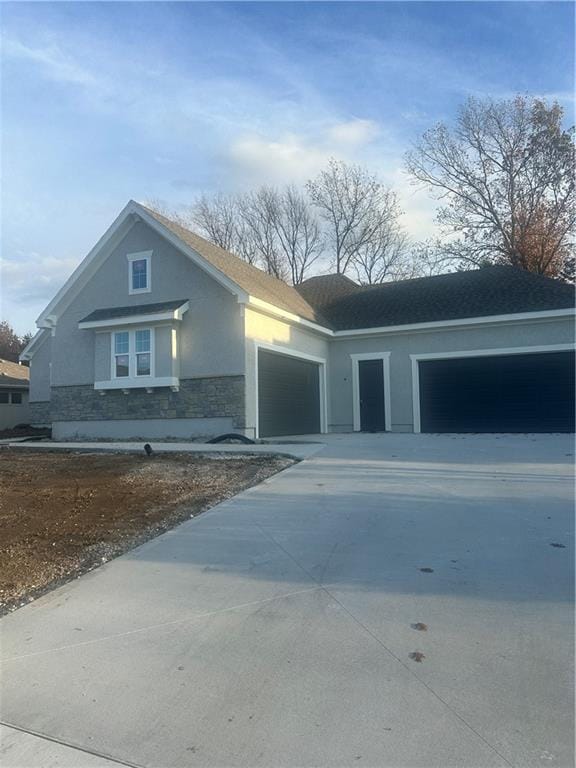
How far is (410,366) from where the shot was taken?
18250 millimetres

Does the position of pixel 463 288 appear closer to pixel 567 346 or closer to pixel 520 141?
pixel 567 346

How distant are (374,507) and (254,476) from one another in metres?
2.73

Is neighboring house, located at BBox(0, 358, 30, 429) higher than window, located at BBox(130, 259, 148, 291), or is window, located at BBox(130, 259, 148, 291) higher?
window, located at BBox(130, 259, 148, 291)

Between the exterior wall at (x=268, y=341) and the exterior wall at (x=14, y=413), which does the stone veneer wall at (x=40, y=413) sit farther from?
the exterior wall at (x=268, y=341)

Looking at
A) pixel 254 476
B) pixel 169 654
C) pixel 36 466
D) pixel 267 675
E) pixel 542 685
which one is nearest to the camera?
pixel 542 685

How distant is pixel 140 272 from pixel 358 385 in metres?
7.93

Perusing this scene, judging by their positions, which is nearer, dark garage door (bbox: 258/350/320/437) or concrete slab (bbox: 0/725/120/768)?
concrete slab (bbox: 0/725/120/768)

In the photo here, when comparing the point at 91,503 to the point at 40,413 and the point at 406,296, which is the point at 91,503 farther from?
the point at 40,413

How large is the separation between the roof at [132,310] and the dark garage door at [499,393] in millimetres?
7979

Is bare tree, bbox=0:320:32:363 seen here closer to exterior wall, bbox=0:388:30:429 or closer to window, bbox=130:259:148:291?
exterior wall, bbox=0:388:30:429

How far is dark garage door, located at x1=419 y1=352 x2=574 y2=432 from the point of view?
16.2 m

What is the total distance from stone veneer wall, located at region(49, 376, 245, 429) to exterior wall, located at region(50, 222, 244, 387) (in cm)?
28

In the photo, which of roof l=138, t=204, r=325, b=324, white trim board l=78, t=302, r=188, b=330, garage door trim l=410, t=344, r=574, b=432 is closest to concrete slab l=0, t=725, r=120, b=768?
roof l=138, t=204, r=325, b=324

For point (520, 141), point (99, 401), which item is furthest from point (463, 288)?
point (520, 141)
